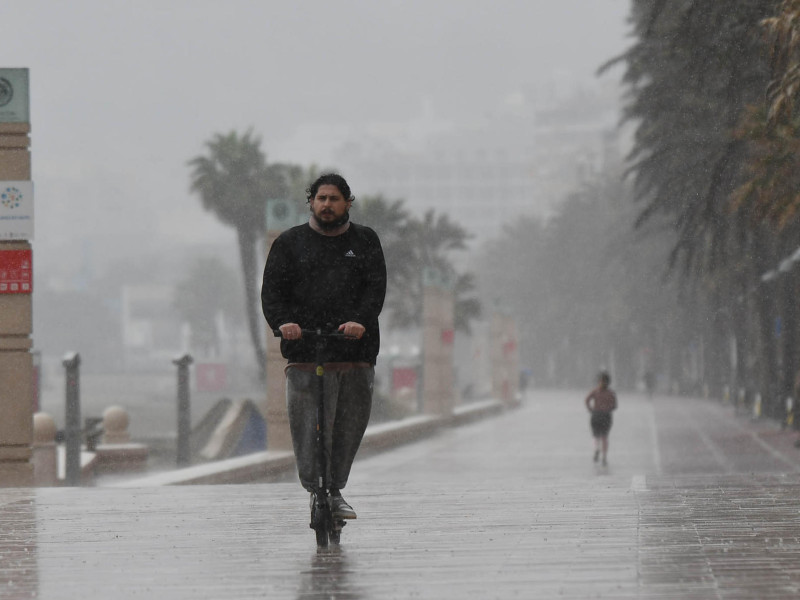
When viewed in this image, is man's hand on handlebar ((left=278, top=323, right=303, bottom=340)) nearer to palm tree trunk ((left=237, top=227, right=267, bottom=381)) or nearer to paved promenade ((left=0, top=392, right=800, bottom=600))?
paved promenade ((left=0, top=392, right=800, bottom=600))

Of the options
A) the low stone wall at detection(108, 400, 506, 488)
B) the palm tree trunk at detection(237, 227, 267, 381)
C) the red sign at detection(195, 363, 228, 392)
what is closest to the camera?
the low stone wall at detection(108, 400, 506, 488)

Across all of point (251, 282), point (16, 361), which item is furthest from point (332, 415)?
point (251, 282)

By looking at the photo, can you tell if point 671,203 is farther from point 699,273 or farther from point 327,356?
point 327,356

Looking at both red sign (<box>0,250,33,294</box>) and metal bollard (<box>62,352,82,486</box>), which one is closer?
red sign (<box>0,250,33,294</box>)

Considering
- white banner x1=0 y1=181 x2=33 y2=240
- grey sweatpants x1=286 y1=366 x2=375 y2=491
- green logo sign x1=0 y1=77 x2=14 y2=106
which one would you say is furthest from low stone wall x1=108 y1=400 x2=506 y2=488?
grey sweatpants x1=286 y1=366 x2=375 y2=491

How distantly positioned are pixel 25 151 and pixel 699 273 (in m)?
25.1

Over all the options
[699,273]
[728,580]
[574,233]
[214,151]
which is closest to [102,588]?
[728,580]

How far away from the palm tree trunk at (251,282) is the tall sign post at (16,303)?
46563 mm

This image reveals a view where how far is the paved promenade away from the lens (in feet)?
20.7

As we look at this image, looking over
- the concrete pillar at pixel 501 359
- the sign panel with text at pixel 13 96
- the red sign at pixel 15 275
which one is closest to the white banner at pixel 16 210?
the red sign at pixel 15 275

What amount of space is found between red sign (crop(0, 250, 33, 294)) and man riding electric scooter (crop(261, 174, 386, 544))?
793 cm

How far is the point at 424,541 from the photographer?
7805 millimetres

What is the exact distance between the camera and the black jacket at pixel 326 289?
25.0ft

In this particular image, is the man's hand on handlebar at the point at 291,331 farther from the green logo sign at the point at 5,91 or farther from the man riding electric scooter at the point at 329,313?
the green logo sign at the point at 5,91
